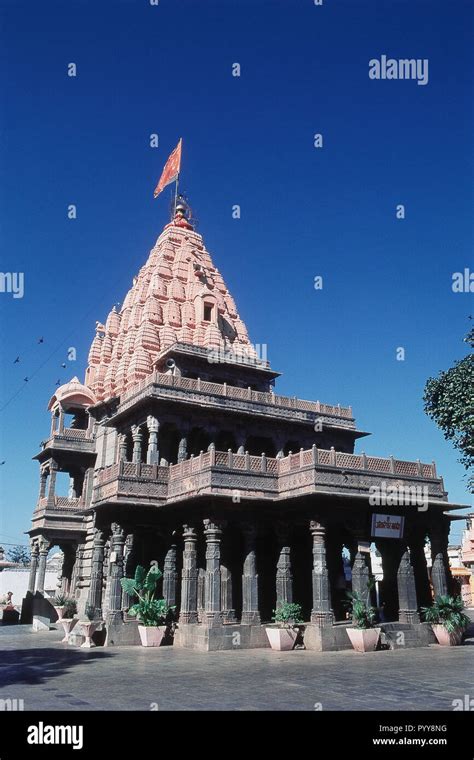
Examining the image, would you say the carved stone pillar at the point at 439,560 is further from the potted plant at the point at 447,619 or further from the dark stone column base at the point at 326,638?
the dark stone column base at the point at 326,638

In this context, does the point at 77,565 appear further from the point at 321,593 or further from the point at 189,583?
the point at 321,593

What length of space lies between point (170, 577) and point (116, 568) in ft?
7.74

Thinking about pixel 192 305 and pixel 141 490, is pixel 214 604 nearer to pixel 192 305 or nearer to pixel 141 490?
pixel 141 490

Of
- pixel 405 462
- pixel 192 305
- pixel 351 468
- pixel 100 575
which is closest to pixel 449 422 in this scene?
pixel 405 462

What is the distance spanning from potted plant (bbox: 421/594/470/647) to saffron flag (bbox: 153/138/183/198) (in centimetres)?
3484

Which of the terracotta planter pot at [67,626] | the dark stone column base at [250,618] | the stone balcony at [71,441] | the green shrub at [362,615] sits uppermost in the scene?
the stone balcony at [71,441]

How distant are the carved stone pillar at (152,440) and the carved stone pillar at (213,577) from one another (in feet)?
19.3

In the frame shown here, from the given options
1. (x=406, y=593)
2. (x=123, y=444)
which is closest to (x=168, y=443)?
(x=123, y=444)

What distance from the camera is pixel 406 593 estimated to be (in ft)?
71.9

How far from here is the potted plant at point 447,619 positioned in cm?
2117

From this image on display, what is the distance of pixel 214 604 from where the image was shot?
20.2 m

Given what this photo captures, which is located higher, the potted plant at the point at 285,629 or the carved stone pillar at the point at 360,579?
the carved stone pillar at the point at 360,579

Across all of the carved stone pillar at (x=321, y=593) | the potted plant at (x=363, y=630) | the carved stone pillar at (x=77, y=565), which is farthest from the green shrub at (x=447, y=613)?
the carved stone pillar at (x=77, y=565)
